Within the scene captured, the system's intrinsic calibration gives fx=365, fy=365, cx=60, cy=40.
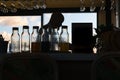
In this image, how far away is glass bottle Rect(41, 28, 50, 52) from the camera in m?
1.88

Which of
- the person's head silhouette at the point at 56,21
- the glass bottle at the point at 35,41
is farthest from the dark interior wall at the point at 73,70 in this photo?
the person's head silhouette at the point at 56,21

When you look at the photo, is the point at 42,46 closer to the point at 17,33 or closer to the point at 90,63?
the point at 17,33

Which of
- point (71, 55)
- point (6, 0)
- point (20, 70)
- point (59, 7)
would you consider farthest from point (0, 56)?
point (59, 7)

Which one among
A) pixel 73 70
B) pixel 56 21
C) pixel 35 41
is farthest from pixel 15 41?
pixel 73 70

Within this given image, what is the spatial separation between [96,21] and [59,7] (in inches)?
34.9

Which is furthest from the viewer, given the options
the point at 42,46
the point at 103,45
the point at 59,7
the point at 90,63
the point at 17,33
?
the point at 59,7

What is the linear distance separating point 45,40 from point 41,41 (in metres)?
0.03

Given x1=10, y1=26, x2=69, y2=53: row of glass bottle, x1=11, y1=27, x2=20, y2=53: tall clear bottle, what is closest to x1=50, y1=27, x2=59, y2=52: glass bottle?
x1=10, y1=26, x2=69, y2=53: row of glass bottle

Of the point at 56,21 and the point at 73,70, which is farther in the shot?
the point at 56,21

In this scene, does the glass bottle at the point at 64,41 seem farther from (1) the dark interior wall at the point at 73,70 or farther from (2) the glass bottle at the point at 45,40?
(1) the dark interior wall at the point at 73,70

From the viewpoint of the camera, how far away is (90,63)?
1.58 meters

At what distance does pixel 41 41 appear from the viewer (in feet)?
6.31

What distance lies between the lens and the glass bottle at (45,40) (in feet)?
6.15

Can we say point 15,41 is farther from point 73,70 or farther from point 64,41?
point 73,70
